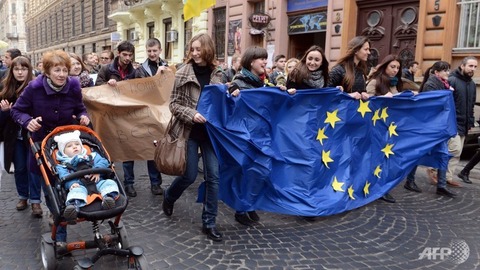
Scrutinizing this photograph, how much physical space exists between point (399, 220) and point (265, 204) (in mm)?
1541

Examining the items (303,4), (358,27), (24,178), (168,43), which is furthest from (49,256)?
(168,43)

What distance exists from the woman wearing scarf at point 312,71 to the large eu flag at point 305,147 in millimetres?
201

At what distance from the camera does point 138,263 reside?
318cm

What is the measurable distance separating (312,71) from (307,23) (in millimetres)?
10540

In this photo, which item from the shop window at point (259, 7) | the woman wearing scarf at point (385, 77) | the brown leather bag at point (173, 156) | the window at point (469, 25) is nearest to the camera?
the brown leather bag at point (173, 156)

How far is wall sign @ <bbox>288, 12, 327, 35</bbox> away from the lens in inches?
562

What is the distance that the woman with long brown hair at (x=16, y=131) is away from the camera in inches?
180

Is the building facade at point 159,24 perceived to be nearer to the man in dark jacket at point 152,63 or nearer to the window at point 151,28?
the window at point 151,28

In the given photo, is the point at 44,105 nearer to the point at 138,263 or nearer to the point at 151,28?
the point at 138,263

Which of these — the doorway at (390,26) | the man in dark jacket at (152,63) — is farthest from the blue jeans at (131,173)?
the doorway at (390,26)

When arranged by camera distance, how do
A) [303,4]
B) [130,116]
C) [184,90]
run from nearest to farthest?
[184,90] < [130,116] < [303,4]

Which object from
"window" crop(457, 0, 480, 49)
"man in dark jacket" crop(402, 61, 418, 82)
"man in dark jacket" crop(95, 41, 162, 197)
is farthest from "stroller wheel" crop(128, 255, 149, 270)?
"window" crop(457, 0, 480, 49)

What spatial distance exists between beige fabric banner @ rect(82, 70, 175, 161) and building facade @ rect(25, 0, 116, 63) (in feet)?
83.5

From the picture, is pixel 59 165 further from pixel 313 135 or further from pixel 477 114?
pixel 477 114
